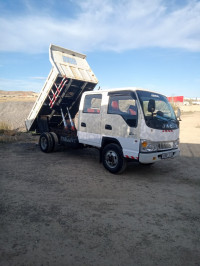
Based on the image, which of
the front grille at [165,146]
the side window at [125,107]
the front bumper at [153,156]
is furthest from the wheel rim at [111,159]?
the front grille at [165,146]

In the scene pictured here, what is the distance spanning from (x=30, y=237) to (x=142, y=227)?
5.36 feet

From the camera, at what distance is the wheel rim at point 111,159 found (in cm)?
542

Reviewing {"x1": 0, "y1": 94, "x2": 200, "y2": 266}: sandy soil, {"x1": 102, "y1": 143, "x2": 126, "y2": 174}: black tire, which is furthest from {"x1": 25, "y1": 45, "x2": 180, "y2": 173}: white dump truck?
{"x1": 0, "y1": 94, "x2": 200, "y2": 266}: sandy soil

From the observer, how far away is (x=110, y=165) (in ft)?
18.3

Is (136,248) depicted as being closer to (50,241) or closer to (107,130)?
(50,241)

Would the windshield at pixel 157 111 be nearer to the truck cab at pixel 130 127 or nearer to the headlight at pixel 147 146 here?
the truck cab at pixel 130 127

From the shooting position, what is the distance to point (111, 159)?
18.1 feet

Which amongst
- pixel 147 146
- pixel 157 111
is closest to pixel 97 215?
pixel 147 146

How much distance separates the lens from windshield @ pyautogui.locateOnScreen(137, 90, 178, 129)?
4.81 metres

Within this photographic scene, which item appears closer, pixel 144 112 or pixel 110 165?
pixel 144 112

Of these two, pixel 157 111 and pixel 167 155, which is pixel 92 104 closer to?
pixel 157 111

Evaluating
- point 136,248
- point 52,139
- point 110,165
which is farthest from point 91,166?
point 136,248

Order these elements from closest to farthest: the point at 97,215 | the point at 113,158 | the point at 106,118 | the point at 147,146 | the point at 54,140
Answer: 1. the point at 97,215
2. the point at 147,146
3. the point at 113,158
4. the point at 106,118
5. the point at 54,140

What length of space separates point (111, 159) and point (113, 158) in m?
0.09
